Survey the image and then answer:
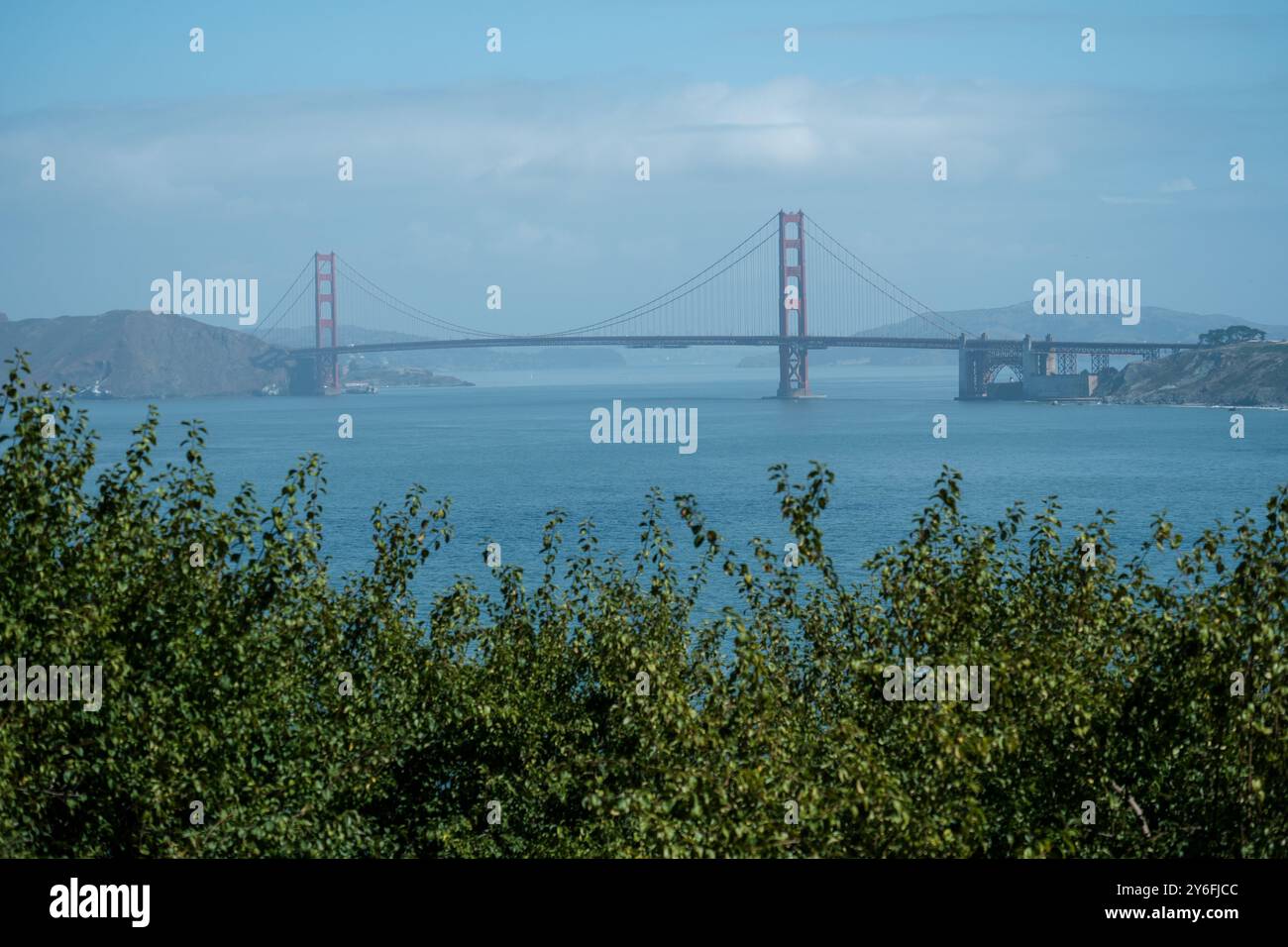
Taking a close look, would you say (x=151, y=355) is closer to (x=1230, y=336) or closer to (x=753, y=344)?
(x=753, y=344)

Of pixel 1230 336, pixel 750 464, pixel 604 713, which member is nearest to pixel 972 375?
pixel 1230 336

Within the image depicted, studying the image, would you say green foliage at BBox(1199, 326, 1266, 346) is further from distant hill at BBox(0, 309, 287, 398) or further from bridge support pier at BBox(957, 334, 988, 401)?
distant hill at BBox(0, 309, 287, 398)

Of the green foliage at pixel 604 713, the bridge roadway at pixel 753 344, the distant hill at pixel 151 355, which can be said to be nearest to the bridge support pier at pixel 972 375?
the bridge roadway at pixel 753 344

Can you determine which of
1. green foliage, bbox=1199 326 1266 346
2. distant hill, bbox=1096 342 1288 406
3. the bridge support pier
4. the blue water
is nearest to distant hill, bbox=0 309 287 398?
the blue water

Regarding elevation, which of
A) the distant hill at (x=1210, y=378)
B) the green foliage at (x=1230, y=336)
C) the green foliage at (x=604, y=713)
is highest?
the green foliage at (x=1230, y=336)

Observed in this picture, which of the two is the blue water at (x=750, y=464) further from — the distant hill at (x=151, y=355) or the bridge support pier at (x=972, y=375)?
the distant hill at (x=151, y=355)
